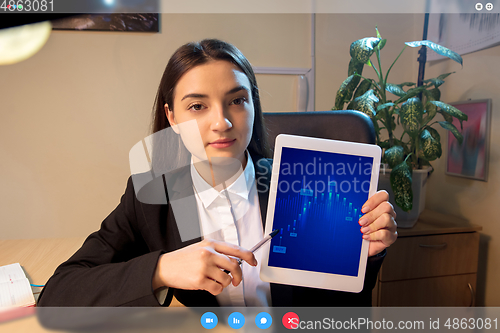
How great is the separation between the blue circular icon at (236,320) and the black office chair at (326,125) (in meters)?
0.51

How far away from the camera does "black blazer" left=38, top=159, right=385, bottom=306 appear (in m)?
0.52

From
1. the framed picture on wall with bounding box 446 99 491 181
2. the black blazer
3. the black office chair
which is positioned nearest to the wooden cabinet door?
the framed picture on wall with bounding box 446 99 491 181

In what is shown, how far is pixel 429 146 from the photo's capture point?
1116mm

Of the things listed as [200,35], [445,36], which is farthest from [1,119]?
[445,36]

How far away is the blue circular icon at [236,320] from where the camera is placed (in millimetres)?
488

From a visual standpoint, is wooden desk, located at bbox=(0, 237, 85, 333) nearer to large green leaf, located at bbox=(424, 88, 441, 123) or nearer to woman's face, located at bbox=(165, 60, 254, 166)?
woman's face, located at bbox=(165, 60, 254, 166)

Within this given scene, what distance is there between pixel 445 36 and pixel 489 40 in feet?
0.85

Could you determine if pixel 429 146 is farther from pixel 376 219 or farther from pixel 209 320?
pixel 209 320

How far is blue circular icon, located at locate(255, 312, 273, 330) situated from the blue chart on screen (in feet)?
0.27

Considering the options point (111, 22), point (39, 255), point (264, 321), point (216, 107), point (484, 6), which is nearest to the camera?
point (264, 321)

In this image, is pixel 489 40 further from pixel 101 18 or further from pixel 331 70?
pixel 101 18

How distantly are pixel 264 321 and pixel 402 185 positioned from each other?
2.73 feet

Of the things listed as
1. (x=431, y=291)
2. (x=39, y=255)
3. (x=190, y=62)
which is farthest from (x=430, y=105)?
(x=39, y=255)

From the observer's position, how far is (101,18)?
1.40 m
